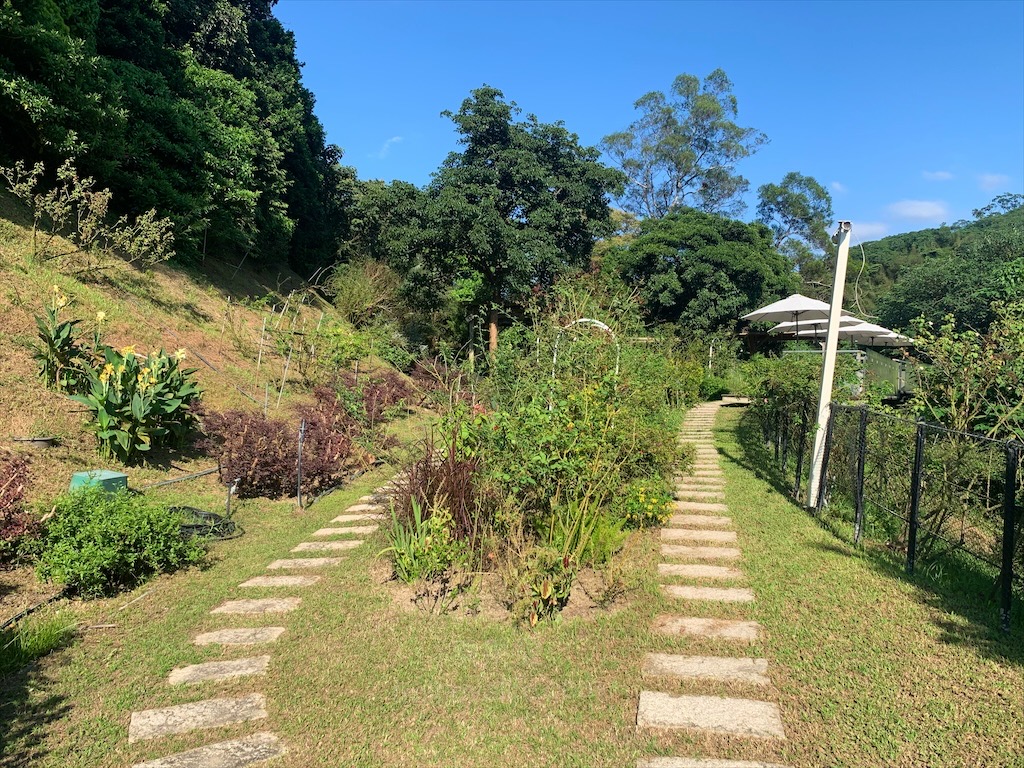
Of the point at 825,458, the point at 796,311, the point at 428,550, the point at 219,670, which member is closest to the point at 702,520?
the point at 825,458

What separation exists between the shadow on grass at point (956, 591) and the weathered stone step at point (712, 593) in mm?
953

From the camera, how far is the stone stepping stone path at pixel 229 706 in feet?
7.72

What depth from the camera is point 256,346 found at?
11148 mm

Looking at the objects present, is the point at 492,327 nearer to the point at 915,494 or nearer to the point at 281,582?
the point at 281,582

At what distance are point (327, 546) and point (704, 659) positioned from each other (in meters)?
3.10

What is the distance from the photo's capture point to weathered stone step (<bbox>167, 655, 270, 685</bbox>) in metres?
2.90

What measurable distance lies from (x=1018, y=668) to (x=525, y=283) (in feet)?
46.8

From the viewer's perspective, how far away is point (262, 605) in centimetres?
376

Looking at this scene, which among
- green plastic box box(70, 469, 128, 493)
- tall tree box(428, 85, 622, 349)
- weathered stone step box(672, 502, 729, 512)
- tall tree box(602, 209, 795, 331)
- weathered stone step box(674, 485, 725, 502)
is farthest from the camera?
tall tree box(602, 209, 795, 331)

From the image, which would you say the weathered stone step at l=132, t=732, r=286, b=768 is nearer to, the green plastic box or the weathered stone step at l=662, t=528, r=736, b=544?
the green plastic box

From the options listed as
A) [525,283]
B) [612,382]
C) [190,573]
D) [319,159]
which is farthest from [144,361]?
[319,159]

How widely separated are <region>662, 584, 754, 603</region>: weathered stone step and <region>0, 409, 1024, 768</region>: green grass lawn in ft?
0.29

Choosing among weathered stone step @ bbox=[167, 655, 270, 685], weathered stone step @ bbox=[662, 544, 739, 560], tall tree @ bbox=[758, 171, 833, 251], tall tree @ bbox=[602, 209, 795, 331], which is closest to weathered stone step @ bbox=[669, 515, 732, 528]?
weathered stone step @ bbox=[662, 544, 739, 560]

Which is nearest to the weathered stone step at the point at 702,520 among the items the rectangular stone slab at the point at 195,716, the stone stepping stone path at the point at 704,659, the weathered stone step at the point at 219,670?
the stone stepping stone path at the point at 704,659
